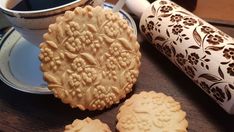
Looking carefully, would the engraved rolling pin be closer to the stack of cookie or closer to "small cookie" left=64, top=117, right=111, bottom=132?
the stack of cookie

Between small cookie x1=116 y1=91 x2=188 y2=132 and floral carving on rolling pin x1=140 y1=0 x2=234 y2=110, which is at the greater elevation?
floral carving on rolling pin x1=140 y1=0 x2=234 y2=110

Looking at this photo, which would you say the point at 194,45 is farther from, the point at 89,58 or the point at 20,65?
the point at 20,65

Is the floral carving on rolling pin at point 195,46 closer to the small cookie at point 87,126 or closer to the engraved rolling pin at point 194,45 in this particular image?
the engraved rolling pin at point 194,45

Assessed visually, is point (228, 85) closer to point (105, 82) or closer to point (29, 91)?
point (105, 82)

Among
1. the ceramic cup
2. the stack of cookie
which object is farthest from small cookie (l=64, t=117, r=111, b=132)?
the ceramic cup

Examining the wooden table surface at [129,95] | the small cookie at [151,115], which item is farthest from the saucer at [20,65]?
the small cookie at [151,115]

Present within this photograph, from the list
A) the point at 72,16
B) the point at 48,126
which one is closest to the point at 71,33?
the point at 72,16

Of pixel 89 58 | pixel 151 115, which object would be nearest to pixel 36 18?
pixel 89 58

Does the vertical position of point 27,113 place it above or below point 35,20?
below
